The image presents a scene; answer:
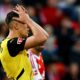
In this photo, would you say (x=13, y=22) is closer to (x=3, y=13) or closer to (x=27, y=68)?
(x=27, y=68)

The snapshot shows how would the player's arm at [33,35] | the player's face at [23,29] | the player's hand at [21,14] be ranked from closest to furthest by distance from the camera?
the player's arm at [33,35] < the player's hand at [21,14] < the player's face at [23,29]

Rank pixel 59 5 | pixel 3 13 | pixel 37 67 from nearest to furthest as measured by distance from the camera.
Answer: pixel 37 67
pixel 3 13
pixel 59 5

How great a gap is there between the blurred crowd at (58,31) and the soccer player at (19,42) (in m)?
4.04

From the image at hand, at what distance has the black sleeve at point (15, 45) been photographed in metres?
7.62

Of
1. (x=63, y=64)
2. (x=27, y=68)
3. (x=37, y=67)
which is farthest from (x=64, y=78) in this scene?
(x=27, y=68)

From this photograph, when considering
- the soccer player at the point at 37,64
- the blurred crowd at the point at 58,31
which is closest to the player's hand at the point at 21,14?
the soccer player at the point at 37,64

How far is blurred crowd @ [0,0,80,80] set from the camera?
1324 centimetres

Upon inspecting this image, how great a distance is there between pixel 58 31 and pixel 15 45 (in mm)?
7137

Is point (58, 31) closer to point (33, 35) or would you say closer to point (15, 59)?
point (15, 59)

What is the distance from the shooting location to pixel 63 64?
45.3ft

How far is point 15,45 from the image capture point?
7625 millimetres

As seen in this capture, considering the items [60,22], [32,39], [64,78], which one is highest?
[32,39]

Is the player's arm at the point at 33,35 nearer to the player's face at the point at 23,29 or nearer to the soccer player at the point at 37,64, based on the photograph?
the player's face at the point at 23,29

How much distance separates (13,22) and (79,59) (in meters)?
5.88
